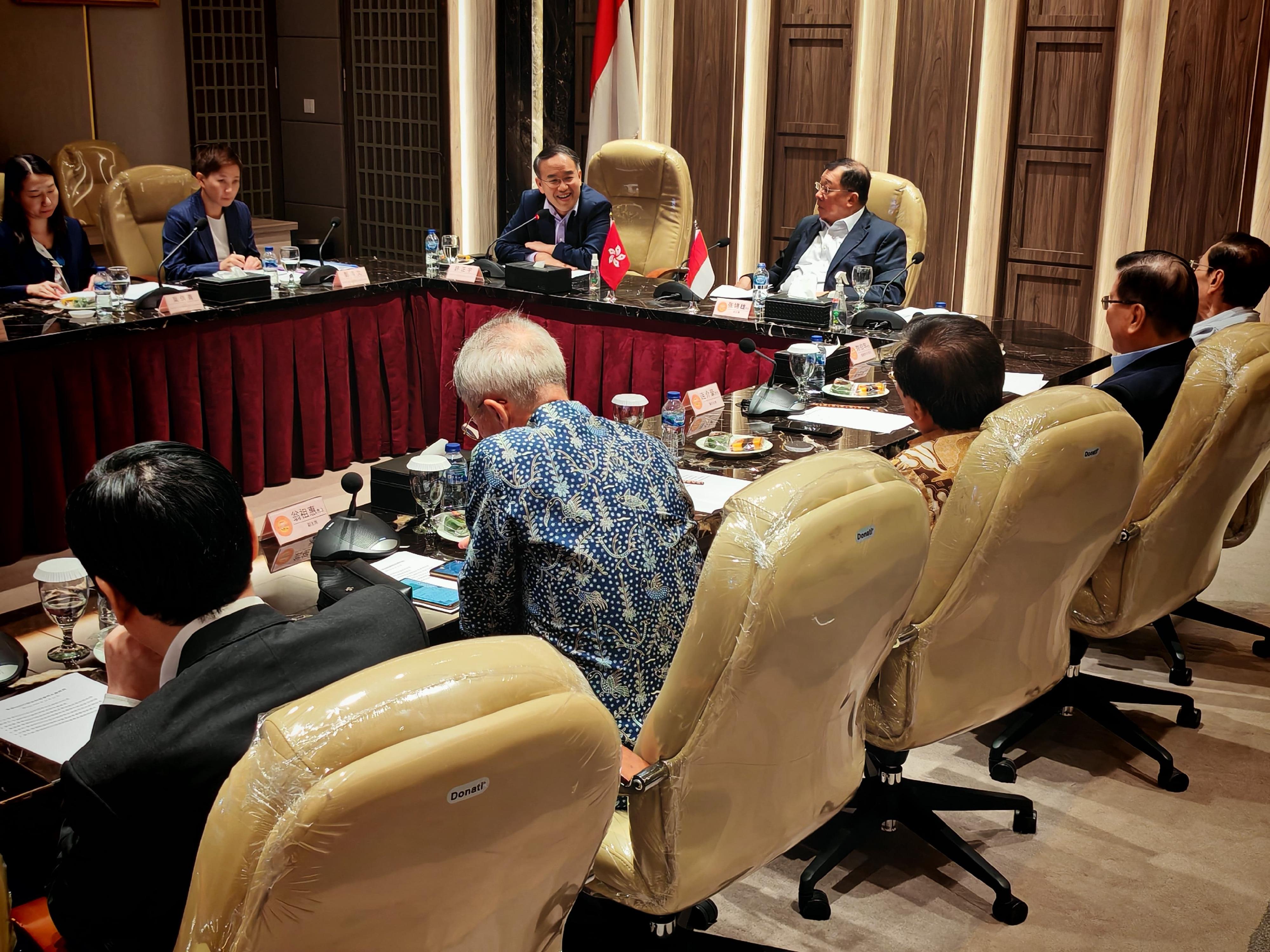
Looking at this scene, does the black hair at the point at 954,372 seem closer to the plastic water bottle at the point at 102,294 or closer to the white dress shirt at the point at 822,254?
the white dress shirt at the point at 822,254

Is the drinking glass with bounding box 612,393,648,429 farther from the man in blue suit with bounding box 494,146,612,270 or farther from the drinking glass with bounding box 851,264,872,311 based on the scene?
the man in blue suit with bounding box 494,146,612,270

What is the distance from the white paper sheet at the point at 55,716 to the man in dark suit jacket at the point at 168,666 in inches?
5.1

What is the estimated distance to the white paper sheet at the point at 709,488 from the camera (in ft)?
7.73

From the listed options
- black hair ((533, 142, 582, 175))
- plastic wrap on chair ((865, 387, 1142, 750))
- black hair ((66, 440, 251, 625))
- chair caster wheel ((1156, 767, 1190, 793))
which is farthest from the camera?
black hair ((533, 142, 582, 175))

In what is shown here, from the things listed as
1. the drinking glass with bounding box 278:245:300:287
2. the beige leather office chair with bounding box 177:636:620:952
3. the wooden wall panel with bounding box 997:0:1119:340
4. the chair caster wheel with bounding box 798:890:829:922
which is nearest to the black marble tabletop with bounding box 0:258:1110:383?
the drinking glass with bounding box 278:245:300:287

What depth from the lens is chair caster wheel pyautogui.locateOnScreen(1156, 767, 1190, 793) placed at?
2.60 metres

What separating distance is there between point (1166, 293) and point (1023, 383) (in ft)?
1.72

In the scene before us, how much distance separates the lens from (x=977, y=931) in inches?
83.4

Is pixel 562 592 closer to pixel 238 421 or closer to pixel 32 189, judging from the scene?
pixel 238 421

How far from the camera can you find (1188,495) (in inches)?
95.7

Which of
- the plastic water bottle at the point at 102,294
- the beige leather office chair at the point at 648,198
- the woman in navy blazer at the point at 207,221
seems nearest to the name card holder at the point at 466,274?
the woman in navy blazer at the point at 207,221

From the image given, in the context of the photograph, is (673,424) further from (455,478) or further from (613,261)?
(613,261)

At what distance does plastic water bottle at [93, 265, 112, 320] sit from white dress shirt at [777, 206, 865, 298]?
2323 mm

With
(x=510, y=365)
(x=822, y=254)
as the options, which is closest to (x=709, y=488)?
(x=510, y=365)
